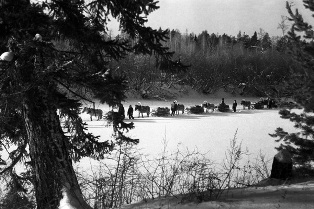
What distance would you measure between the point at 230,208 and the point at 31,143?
10.0 ft

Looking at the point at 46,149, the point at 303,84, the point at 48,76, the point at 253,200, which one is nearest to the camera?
the point at 253,200

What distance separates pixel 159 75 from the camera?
49.2 metres

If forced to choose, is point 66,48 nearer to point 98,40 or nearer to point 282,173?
point 98,40

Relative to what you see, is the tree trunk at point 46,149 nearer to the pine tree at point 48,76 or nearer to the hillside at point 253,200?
the pine tree at point 48,76

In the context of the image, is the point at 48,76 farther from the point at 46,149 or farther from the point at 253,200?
the point at 253,200

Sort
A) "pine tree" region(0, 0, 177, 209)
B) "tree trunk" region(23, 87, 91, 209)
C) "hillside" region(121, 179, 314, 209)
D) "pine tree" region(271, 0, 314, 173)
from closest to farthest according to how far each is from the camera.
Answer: "hillside" region(121, 179, 314, 209)
"pine tree" region(0, 0, 177, 209)
"tree trunk" region(23, 87, 91, 209)
"pine tree" region(271, 0, 314, 173)

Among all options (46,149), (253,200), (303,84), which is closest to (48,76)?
(46,149)

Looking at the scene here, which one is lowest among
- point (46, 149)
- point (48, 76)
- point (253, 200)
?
point (253, 200)

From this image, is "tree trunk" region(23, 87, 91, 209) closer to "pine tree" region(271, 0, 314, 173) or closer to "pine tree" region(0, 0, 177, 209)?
"pine tree" region(0, 0, 177, 209)

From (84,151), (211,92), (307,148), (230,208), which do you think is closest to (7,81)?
(84,151)

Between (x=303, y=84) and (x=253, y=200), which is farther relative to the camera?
(x=303, y=84)

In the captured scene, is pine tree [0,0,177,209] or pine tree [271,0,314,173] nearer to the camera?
pine tree [0,0,177,209]

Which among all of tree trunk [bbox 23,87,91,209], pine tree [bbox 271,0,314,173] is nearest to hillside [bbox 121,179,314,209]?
tree trunk [bbox 23,87,91,209]

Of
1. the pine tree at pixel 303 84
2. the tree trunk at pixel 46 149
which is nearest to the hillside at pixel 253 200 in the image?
the tree trunk at pixel 46 149
